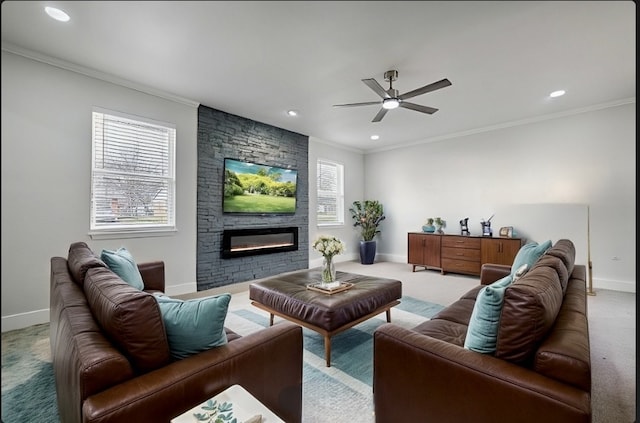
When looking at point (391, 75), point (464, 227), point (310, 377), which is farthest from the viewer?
point (464, 227)

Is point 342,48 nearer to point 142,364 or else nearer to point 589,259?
point 142,364

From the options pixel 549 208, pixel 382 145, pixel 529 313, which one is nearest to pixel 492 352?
pixel 529 313

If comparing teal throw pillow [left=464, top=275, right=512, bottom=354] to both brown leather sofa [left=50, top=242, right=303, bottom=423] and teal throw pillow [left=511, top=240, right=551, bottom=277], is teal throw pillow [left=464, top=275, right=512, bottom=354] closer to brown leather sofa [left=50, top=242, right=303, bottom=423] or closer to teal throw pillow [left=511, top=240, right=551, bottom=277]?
brown leather sofa [left=50, top=242, right=303, bottom=423]

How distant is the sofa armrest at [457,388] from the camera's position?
940 millimetres

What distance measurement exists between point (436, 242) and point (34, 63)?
587 centimetres

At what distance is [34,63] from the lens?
2.54 meters

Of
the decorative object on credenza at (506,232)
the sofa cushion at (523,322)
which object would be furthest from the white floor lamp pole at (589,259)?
the sofa cushion at (523,322)

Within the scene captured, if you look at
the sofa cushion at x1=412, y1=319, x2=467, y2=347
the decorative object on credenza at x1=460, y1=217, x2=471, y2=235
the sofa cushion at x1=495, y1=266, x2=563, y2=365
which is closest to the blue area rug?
the sofa cushion at x1=412, y1=319, x2=467, y2=347

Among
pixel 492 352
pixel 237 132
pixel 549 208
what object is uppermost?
pixel 237 132

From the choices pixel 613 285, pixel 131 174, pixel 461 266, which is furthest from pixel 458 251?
pixel 131 174

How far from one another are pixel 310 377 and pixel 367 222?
473cm

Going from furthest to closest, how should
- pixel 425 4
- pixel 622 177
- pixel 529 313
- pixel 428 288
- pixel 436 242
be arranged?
pixel 436 242, pixel 428 288, pixel 622 177, pixel 425 4, pixel 529 313

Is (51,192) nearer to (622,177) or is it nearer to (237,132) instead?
(237,132)

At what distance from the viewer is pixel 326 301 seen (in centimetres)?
224
